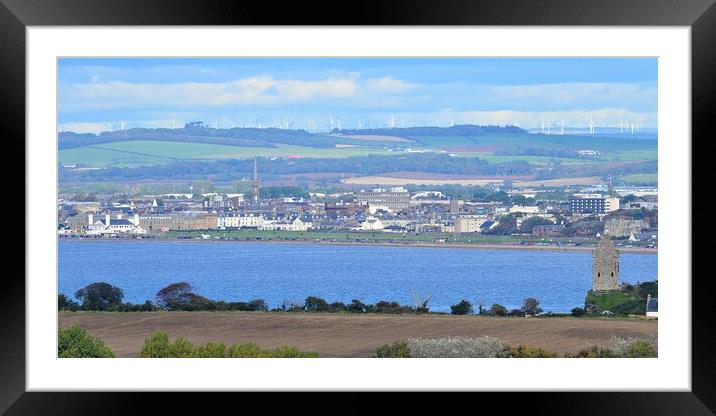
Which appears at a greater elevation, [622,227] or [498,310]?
[622,227]

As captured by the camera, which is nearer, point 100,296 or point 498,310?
point 498,310

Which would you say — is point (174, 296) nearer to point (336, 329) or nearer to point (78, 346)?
point (336, 329)

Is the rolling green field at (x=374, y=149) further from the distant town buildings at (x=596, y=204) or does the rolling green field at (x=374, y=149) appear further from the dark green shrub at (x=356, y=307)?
the dark green shrub at (x=356, y=307)

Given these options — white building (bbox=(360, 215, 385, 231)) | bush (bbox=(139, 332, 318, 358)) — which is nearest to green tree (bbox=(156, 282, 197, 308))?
white building (bbox=(360, 215, 385, 231))

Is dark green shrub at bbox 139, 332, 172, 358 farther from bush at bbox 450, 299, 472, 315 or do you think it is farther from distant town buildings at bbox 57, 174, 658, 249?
bush at bbox 450, 299, 472, 315

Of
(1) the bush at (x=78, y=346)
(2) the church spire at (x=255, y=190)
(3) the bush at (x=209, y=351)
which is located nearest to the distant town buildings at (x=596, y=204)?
(2) the church spire at (x=255, y=190)
